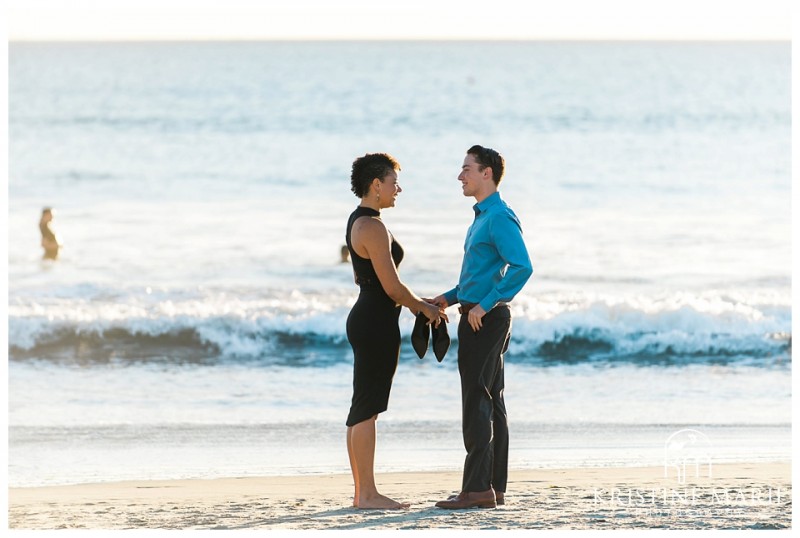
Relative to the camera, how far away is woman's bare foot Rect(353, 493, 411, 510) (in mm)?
5328

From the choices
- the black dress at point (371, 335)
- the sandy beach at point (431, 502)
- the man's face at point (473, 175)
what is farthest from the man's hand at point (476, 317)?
the sandy beach at point (431, 502)

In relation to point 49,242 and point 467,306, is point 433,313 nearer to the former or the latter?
point 467,306

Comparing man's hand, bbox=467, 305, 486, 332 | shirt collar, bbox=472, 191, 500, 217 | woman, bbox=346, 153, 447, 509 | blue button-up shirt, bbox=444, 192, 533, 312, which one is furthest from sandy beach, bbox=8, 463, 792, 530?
shirt collar, bbox=472, 191, 500, 217

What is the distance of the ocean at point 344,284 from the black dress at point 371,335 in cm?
182

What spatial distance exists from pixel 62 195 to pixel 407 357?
1647 cm

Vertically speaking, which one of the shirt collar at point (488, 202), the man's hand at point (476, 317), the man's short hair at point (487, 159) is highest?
the man's short hair at point (487, 159)

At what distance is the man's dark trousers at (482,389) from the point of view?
5.14 meters

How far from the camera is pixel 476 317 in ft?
16.5

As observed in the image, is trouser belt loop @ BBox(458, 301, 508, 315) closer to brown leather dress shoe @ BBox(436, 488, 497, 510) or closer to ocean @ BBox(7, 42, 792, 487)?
brown leather dress shoe @ BBox(436, 488, 497, 510)

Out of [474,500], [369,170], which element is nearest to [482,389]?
[474,500]

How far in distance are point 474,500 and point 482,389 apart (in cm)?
53

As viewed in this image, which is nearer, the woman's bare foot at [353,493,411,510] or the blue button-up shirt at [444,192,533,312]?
the blue button-up shirt at [444,192,533,312]

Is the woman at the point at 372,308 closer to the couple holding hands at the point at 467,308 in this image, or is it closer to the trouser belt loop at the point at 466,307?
the couple holding hands at the point at 467,308

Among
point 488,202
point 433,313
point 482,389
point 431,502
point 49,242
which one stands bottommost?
point 431,502
